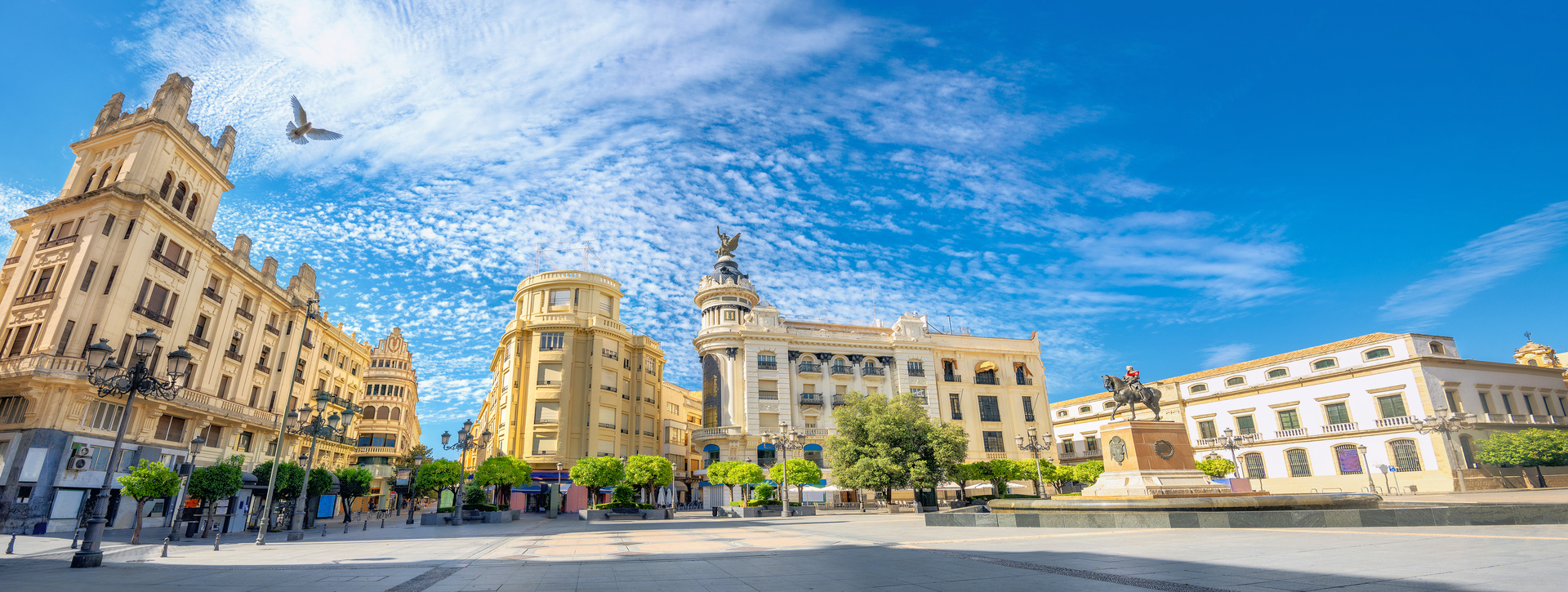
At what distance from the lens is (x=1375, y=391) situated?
147ft

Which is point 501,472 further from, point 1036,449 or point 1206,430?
point 1206,430

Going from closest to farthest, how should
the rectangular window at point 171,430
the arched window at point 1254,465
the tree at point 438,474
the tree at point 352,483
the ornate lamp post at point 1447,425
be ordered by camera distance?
1. the rectangular window at point 171,430
2. the tree at point 352,483
3. the tree at point 438,474
4. the ornate lamp post at point 1447,425
5. the arched window at point 1254,465

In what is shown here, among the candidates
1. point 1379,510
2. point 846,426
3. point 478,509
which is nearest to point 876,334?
point 846,426

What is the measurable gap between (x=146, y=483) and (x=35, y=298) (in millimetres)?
19753

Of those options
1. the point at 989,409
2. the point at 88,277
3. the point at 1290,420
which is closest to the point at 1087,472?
the point at 989,409

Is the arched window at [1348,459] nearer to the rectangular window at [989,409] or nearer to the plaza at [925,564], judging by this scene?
the rectangular window at [989,409]

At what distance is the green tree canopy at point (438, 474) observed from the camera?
1517 inches

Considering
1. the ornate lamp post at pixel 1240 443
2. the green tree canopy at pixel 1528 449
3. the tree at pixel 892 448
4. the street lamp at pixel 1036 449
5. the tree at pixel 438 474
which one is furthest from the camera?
the ornate lamp post at pixel 1240 443

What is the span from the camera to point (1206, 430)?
55.6 meters

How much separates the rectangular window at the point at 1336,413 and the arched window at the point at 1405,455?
3006 millimetres

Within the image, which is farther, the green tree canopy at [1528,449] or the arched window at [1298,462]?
the arched window at [1298,462]

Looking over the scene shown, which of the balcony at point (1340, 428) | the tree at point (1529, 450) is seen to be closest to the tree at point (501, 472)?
the balcony at point (1340, 428)

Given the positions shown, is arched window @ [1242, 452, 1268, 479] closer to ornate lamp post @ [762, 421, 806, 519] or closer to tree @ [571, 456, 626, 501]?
ornate lamp post @ [762, 421, 806, 519]

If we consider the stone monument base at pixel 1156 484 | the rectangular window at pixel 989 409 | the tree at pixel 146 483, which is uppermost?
the rectangular window at pixel 989 409
